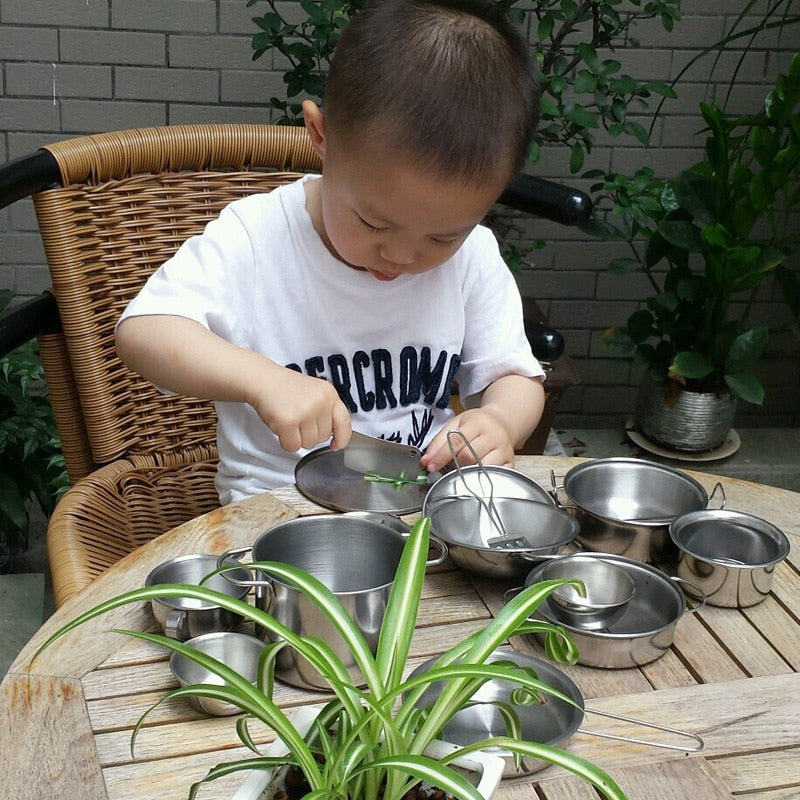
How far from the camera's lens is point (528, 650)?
98 cm

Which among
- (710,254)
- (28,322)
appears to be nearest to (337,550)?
(28,322)

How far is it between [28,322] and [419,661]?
871mm

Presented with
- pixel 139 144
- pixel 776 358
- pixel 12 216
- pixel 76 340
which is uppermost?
pixel 139 144

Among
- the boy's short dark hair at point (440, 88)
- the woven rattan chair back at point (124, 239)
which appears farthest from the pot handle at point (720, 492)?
the woven rattan chair back at point (124, 239)

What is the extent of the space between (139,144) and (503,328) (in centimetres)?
62

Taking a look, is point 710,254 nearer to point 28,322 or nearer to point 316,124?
point 316,124

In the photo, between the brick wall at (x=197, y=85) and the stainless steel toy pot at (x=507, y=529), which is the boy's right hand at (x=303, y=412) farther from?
the brick wall at (x=197, y=85)

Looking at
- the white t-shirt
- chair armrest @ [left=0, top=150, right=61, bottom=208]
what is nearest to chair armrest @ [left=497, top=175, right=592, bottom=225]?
the white t-shirt

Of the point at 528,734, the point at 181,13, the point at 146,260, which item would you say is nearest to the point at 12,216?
the point at 181,13

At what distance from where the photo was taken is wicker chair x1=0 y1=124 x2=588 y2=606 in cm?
157

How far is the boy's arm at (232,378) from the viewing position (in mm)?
1215

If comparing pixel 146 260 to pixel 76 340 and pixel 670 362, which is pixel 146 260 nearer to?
pixel 76 340

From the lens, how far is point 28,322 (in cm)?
154

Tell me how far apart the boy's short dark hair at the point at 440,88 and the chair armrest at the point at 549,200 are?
1.38 ft
